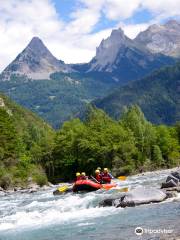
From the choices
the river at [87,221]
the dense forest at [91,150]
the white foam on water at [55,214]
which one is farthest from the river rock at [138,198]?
the dense forest at [91,150]

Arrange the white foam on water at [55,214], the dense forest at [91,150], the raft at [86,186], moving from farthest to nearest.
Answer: the dense forest at [91,150] → the raft at [86,186] → the white foam on water at [55,214]

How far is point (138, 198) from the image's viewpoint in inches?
1244

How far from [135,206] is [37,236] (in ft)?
28.0

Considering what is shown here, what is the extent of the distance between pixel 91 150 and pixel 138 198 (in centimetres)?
5849

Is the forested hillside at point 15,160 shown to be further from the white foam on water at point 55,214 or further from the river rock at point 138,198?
the river rock at point 138,198

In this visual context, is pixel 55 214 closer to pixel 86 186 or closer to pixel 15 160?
pixel 86 186

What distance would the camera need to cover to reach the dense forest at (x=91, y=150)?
8275cm

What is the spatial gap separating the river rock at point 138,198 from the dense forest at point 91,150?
147 ft

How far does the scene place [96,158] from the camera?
8975 centimetres

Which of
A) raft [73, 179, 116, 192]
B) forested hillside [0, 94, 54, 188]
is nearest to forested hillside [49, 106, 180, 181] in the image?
forested hillside [0, 94, 54, 188]

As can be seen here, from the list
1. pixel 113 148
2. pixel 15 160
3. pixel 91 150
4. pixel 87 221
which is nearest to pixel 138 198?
pixel 87 221

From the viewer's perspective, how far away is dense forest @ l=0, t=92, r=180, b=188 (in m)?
82.8

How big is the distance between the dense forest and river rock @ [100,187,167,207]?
4488 cm

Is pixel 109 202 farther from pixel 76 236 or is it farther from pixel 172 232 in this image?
pixel 172 232
